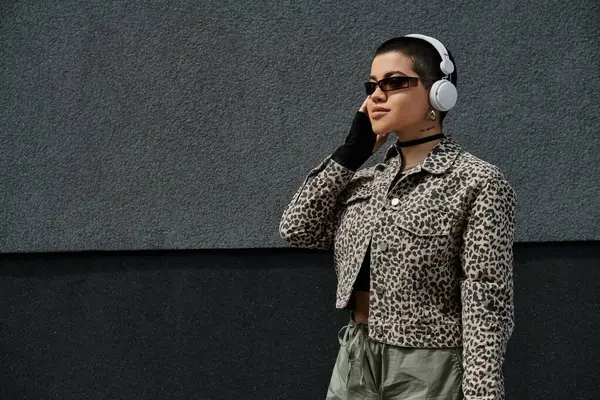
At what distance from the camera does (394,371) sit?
1691 mm

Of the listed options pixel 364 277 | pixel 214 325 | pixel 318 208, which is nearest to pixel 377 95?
pixel 318 208

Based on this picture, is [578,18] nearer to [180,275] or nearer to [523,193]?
[523,193]

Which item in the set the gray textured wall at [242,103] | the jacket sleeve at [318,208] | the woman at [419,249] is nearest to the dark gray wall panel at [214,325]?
the gray textured wall at [242,103]

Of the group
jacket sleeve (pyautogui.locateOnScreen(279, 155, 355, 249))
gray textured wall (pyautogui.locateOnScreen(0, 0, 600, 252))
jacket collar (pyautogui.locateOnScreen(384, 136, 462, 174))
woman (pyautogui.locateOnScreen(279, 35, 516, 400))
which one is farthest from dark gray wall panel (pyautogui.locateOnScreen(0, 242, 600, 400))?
jacket collar (pyautogui.locateOnScreen(384, 136, 462, 174))

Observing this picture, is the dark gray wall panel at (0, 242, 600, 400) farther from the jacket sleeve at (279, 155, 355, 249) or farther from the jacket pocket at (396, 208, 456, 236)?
the jacket pocket at (396, 208, 456, 236)

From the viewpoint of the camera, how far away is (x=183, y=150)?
2822mm

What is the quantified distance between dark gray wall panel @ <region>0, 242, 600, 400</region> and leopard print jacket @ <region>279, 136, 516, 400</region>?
41.3 inches

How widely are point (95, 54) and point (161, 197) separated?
57cm

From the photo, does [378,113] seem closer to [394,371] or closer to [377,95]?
[377,95]

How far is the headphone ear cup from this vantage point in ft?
5.58

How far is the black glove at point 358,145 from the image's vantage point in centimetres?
182

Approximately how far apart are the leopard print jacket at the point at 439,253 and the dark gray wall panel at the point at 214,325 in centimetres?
105

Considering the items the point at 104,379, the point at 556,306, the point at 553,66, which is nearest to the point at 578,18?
the point at 553,66

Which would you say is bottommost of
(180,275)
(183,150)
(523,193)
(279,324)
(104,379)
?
(104,379)
